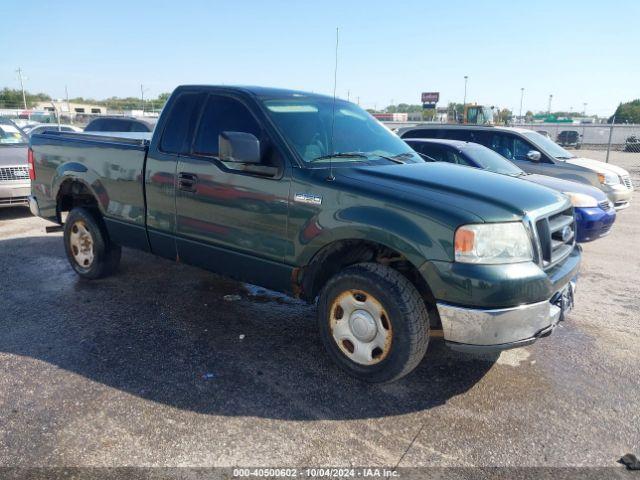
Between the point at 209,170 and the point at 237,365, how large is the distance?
1.52m

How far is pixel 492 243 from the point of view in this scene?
9.81 feet

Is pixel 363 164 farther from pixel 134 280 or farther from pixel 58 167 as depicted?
pixel 58 167

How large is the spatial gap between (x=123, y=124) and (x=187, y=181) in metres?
9.33

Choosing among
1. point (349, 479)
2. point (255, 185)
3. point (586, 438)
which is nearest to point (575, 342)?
point (586, 438)

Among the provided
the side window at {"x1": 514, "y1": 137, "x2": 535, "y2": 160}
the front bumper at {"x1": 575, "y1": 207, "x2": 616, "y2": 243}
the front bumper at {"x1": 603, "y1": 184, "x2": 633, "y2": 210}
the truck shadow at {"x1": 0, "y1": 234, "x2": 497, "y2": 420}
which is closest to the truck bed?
the truck shadow at {"x1": 0, "y1": 234, "x2": 497, "y2": 420}

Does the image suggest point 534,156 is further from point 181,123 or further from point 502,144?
point 181,123

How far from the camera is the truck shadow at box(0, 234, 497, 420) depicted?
3.28m

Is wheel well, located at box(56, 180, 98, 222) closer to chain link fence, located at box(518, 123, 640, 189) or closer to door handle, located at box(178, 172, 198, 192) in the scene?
door handle, located at box(178, 172, 198, 192)

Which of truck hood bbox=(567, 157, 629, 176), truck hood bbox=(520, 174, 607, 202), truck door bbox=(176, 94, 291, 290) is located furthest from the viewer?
truck hood bbox=(567, 157, 629, 176)

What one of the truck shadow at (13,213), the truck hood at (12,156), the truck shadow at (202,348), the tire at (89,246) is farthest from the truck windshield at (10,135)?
the tire at (89,246)

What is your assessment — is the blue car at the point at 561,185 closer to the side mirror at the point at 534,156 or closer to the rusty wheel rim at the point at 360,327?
the side mirror at the point at 534,156

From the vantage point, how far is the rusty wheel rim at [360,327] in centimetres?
331

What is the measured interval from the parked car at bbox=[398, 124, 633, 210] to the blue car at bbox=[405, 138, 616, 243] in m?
1.53

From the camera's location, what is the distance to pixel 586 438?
2.96m
